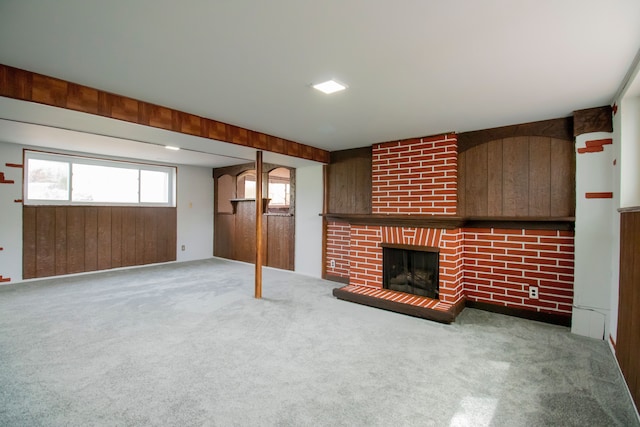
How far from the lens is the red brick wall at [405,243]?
139 inches

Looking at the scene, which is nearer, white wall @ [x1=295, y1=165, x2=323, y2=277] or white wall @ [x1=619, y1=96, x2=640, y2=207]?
white wall @ [x1=619, y1=96, x2=640, y2=207]

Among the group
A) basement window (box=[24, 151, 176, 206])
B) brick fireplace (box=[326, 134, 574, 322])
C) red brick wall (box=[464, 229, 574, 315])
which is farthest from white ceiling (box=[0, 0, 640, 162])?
basement window (box=[24, 151, 176, 206])

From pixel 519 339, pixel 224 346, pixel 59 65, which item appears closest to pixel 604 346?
pixel 519 339

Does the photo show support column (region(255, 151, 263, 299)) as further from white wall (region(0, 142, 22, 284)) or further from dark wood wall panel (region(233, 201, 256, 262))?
white wall (region(0, 142, 22, 284))

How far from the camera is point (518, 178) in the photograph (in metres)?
3.42

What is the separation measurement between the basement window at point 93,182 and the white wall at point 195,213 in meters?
0.27

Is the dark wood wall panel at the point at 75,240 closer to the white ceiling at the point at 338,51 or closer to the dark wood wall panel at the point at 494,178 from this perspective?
the white ceiling at the point at 338,51

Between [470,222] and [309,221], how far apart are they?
2.64 meters

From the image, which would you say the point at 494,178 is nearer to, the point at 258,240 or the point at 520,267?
the point at 520,267

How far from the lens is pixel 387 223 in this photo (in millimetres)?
4000

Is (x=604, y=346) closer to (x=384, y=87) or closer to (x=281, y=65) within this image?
(x=384, y=87)

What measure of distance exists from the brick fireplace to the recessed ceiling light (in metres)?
1.89

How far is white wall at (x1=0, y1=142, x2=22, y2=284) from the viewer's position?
4.52 metres

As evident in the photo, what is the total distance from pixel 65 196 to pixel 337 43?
18.7 feet
